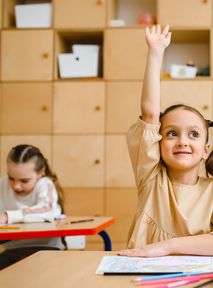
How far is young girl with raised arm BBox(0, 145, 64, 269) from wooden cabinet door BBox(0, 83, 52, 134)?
98cm

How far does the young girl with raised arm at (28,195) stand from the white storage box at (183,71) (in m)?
1.45

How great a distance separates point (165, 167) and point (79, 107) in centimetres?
213

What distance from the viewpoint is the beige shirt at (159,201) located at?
4.07ft

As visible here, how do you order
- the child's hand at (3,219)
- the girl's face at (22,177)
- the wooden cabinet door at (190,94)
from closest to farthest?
the child's hand at (3,219)
the girl's face at (22,177)
the wooden cabinet door at (190,94)

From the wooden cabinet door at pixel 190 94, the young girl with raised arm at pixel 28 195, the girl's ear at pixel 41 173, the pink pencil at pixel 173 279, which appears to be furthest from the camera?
the wooden cabinet door at pixel 190 94

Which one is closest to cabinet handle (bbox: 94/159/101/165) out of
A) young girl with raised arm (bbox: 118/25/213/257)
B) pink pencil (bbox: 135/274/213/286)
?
young girl with raised arm (bbox: 118/25/213/257)

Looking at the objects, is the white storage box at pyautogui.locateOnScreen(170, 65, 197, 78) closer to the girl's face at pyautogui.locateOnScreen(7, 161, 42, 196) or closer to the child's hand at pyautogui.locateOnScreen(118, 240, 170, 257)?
the girl's face at pyautogui.locateOnScreen(7, 161, 42, 196)

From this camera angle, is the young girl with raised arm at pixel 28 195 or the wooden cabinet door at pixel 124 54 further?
the wooden cabinet door at pixel 124 54

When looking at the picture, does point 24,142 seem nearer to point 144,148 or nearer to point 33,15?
point 33,15

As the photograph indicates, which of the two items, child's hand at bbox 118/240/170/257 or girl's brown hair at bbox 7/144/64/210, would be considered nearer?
child's hand at bbox 118/240/170/257

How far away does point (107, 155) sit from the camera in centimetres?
338

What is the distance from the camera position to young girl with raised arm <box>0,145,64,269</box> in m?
2.14

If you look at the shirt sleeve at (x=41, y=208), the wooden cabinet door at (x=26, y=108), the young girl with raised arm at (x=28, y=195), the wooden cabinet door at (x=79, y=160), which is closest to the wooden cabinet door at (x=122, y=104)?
the wooden cabinet door at (x=79, y=160)

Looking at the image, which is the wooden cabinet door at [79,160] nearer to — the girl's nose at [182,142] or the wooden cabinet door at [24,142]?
the wooden cabinet door at [24,142]
